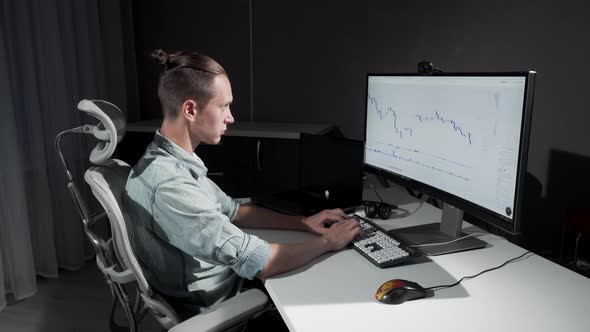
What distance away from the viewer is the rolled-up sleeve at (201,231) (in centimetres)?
116

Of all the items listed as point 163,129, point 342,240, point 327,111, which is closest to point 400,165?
point 342,240

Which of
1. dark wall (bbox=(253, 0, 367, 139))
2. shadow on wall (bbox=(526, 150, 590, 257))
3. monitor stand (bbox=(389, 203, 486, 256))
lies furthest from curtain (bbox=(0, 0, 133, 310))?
shadow on wall (bbox=(526, 150, 590, 257))

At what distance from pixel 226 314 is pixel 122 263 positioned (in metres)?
0.32

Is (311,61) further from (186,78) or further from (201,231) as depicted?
(201,231)

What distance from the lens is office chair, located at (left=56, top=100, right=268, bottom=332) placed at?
1.11 meters

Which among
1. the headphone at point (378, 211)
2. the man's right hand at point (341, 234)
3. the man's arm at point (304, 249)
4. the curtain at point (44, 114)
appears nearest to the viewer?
the man's arm at point (304, 249)

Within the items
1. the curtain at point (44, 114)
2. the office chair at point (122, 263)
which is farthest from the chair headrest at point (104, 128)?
the curtain at point (44, 114)

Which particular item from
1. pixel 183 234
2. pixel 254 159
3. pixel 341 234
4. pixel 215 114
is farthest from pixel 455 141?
pixel 254 159

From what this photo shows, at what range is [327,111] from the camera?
121 inches

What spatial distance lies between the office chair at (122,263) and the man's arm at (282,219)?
39 centimetres

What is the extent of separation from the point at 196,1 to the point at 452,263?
2526 millimetres

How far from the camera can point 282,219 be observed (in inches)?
63.1

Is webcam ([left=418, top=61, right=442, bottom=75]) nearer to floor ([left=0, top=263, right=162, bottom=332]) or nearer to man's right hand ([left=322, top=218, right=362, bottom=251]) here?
man's right hand ([left=322, top=218, right=362, bottom=251])

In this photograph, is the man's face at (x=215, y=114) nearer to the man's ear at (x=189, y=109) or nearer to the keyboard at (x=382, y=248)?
the man's ear at (x=189, y=109)
